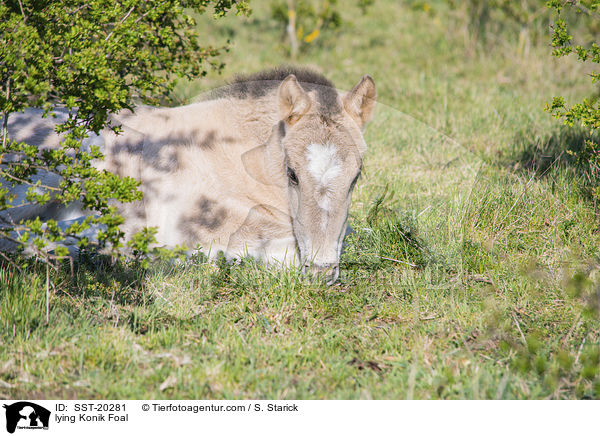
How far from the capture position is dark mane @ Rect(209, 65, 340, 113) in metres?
4.89

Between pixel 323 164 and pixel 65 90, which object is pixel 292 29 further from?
pixel 65 90

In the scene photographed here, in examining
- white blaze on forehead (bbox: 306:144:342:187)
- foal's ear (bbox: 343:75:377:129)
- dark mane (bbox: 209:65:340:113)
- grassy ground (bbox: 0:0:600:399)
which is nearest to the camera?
grassy ground (bbox: 0:0:600:399)

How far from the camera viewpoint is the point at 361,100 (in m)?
4.67

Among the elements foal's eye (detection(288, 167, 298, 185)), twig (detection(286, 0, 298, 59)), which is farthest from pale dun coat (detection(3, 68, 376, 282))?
twig (detection(286, 0, 298, 59))

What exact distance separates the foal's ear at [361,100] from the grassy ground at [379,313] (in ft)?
3.19

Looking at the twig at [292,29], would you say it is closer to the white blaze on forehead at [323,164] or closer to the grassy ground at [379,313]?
the grassy ground at [379,313]

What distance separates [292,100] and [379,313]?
177 cm

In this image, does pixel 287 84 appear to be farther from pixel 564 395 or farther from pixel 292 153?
pixel 564 395

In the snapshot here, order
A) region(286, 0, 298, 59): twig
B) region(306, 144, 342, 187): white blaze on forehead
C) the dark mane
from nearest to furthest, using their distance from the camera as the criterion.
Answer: region(306, 144, 342, 187): white blaze on forehead < the dark mane < region(286, 0, 298, 59): twig

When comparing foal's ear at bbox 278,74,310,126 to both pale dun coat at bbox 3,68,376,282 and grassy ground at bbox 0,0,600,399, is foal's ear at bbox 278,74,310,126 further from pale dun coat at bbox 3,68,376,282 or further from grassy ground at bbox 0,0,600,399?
grassy ground at bbox 0,0,600,399

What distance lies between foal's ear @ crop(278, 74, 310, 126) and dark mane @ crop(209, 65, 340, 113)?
296mm

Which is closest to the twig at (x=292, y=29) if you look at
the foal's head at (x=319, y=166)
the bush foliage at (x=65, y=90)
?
the foal's head at (x=319, y=166)

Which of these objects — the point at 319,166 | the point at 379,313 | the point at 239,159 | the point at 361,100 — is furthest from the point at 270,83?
the point at 379,313

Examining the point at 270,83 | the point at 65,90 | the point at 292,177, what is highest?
the point at 65,90
